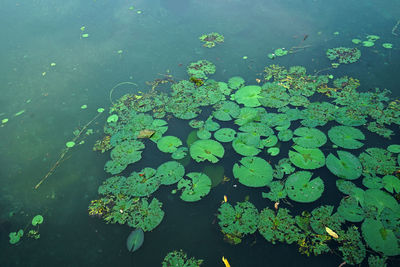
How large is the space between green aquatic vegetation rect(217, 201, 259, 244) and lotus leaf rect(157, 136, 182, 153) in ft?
3.21

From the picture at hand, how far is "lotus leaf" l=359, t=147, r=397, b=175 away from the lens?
105 inches

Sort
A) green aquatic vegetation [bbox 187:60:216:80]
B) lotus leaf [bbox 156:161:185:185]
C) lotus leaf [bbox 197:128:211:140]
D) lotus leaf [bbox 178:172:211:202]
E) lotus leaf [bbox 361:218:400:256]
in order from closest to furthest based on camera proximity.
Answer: lotus leaf [bbox 361:218:400:256] → lotus leaf [bbox 178:172:211:202] → lotus leaf [bbox 156:161:185:185] → lotus leaf [bbox 197:128:211:140] → green aquatic vegetation [bbox 187:60:216:80]

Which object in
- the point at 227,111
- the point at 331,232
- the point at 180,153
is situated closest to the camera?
the point at 331,232

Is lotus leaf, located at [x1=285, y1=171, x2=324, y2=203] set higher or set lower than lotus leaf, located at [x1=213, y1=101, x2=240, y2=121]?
lower

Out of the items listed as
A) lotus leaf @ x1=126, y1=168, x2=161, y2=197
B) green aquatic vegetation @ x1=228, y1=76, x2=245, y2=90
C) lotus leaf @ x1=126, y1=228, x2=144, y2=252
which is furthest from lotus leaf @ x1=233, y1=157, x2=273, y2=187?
green aquatic vegetation @ x1=228, y1=76, x2=245, y2=90

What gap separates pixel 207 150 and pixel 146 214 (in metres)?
1.03

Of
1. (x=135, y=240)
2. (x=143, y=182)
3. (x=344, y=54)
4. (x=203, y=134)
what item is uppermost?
(x=344, y=54)

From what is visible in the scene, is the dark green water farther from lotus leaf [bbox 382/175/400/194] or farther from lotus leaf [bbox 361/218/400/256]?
lotus leaf [bbox 382/175/400/194]

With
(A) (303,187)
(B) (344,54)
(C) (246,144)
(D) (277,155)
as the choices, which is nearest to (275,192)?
(A) (303,187)

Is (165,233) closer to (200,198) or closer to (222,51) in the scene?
(200,198)

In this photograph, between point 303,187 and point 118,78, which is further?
point 118,78

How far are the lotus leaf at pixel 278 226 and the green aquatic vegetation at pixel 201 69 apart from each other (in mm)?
2485

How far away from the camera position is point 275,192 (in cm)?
261

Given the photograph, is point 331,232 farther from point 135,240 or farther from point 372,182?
point 135,240
